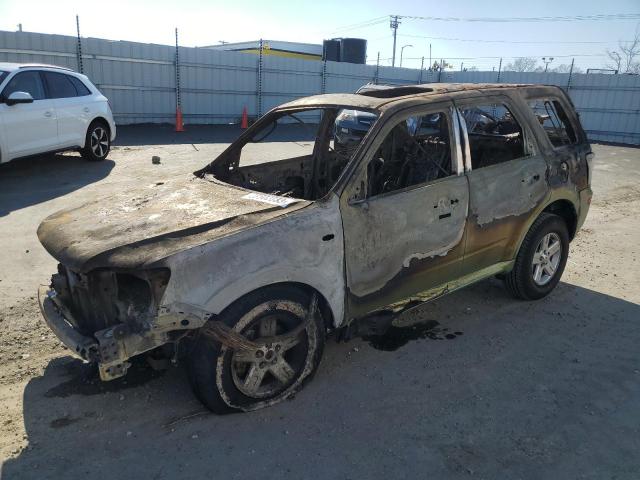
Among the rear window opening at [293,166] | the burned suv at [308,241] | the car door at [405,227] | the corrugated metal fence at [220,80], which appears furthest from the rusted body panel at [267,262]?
the corrugated metal fence at [220,80]

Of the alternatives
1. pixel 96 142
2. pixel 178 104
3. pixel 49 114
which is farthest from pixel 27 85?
pixel 178 104

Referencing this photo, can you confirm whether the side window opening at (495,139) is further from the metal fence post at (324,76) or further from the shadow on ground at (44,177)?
the metal fence post at (324,76)

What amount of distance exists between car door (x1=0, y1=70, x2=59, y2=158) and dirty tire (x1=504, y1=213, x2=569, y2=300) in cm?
755

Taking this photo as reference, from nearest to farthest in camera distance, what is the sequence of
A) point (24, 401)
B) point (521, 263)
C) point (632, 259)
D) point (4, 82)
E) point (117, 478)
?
1. point (117, 478)
2. point (24, 401)
3. point (521, 263)
4. point (632, 259)
5. point (4, 82)

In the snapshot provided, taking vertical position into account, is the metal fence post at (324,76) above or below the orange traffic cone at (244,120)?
above

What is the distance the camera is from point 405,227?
3.55 meters

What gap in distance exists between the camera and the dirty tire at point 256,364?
2932 mm

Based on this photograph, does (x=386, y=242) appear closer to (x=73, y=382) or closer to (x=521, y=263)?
(x=521, y=263)

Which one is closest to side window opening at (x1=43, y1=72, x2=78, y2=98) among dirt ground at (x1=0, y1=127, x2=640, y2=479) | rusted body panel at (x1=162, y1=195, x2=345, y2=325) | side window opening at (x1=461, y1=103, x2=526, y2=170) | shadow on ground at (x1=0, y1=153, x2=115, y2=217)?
shadow on ground at (x1=0, y1=153, x2=115, y2=217)

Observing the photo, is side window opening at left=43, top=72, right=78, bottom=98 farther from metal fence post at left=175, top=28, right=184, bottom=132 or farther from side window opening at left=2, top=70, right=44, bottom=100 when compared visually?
metal fence post at left=175, top=28, right=184, bottom=132

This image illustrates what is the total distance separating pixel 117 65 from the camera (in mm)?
15688

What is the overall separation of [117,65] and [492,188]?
14.6 metres

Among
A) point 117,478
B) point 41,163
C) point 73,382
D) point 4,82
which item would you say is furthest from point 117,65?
point 117,478

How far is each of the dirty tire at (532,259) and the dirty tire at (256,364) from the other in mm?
2143
